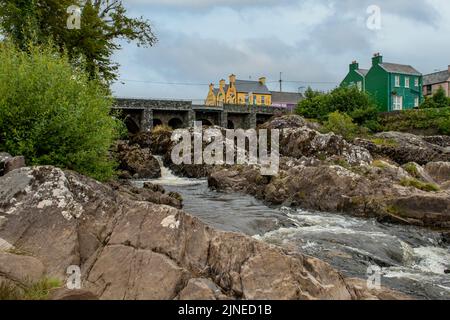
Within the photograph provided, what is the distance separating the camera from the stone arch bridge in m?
49.6

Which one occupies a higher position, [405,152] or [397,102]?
[397,102]

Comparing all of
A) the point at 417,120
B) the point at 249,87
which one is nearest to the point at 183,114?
the point at 417,120

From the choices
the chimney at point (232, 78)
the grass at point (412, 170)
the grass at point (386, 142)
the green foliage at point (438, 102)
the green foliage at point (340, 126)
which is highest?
the chimney at point (232, 78)

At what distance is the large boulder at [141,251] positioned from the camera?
625 centimetres

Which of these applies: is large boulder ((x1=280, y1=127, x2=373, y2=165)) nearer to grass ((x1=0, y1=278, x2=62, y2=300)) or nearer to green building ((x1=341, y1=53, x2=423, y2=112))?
grass ((x1=0, y1=278, x2=62, y2=300))

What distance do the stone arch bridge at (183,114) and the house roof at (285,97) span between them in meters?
32.2

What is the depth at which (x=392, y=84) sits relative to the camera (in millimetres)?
64000

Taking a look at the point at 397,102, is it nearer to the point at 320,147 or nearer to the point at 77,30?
the point at 320,147

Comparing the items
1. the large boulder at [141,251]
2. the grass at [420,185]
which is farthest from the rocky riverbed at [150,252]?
the grass at [420,185]

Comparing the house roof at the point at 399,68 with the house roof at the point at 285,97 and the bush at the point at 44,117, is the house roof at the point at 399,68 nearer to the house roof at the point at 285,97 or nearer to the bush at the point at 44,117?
the house roof at the point at 285,97

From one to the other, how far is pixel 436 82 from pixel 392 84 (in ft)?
57.7

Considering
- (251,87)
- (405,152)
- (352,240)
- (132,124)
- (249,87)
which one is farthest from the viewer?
(251,87)

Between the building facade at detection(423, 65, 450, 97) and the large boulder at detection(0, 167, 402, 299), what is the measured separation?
252 ft

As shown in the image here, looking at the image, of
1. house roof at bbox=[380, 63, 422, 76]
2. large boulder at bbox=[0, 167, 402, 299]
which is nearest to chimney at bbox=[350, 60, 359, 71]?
house roof at bbox=[380, 63, 422, 76]
